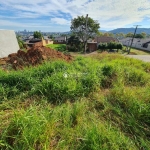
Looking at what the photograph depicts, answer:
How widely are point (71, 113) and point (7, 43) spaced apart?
9.60 metres

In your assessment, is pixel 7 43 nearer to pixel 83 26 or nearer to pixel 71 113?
pixel 71 113

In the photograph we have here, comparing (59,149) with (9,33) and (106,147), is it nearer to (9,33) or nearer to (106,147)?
(106,147)

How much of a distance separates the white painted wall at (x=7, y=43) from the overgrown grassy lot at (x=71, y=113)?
21.2 ft

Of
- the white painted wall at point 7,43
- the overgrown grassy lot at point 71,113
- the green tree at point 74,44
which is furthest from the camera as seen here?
the green tree at point 74,44

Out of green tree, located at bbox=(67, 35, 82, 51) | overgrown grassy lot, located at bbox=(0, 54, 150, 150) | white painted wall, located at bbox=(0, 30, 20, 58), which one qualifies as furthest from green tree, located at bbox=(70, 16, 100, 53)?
overgrown grassy lot, located at bbox=(0, 54, 150, 150)

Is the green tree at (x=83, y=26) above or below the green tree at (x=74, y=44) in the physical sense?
above

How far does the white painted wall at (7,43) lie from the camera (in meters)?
8.65

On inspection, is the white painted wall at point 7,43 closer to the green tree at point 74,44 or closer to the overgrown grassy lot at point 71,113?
the overgrown grassy lot at point 71,113

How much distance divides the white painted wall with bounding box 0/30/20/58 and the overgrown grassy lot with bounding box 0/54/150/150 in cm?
646

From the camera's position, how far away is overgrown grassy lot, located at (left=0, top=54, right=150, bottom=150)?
165 cm

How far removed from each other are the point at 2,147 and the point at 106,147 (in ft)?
4.90

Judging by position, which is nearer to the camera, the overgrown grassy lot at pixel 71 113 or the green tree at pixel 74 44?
the overgrown grassy lot at pixel 71 113

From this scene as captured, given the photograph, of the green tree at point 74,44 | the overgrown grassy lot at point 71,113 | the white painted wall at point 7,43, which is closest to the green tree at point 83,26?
the green tree at point 74,44

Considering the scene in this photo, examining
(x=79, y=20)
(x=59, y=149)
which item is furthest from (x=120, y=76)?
(x=79, y=20)
